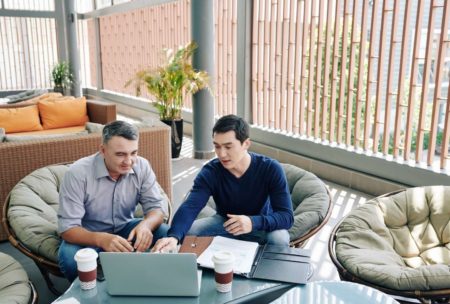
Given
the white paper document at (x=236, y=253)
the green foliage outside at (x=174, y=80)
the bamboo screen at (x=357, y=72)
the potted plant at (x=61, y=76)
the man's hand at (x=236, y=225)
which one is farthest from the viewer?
the potted plant at (x=61, y=76)

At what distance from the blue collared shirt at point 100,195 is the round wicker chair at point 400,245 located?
1.05 meters

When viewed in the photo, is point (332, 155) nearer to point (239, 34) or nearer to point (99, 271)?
point (239, 34)

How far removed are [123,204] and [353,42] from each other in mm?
3098

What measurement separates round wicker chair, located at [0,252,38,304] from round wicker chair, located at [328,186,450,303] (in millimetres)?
1438

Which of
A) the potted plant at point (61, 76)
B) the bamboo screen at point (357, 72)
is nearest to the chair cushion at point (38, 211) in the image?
the bamboo screen at point (357, 72)

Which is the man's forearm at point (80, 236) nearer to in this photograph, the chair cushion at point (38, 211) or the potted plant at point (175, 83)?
the chair cushion at point (38, 211)

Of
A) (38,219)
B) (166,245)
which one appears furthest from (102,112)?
(166,245)

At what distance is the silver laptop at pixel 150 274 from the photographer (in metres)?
1.43

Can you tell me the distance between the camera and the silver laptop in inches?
56.3

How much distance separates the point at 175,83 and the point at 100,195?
3.61 m

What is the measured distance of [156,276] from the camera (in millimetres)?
1474

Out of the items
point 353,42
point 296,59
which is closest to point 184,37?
point 296,59

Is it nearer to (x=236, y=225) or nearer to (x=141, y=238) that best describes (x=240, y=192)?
(x=236, y=225)

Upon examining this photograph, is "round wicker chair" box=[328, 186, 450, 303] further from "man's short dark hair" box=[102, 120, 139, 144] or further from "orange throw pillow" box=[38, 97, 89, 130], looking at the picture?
"orange throw pillow" box=[38, 97, 89, 130]
